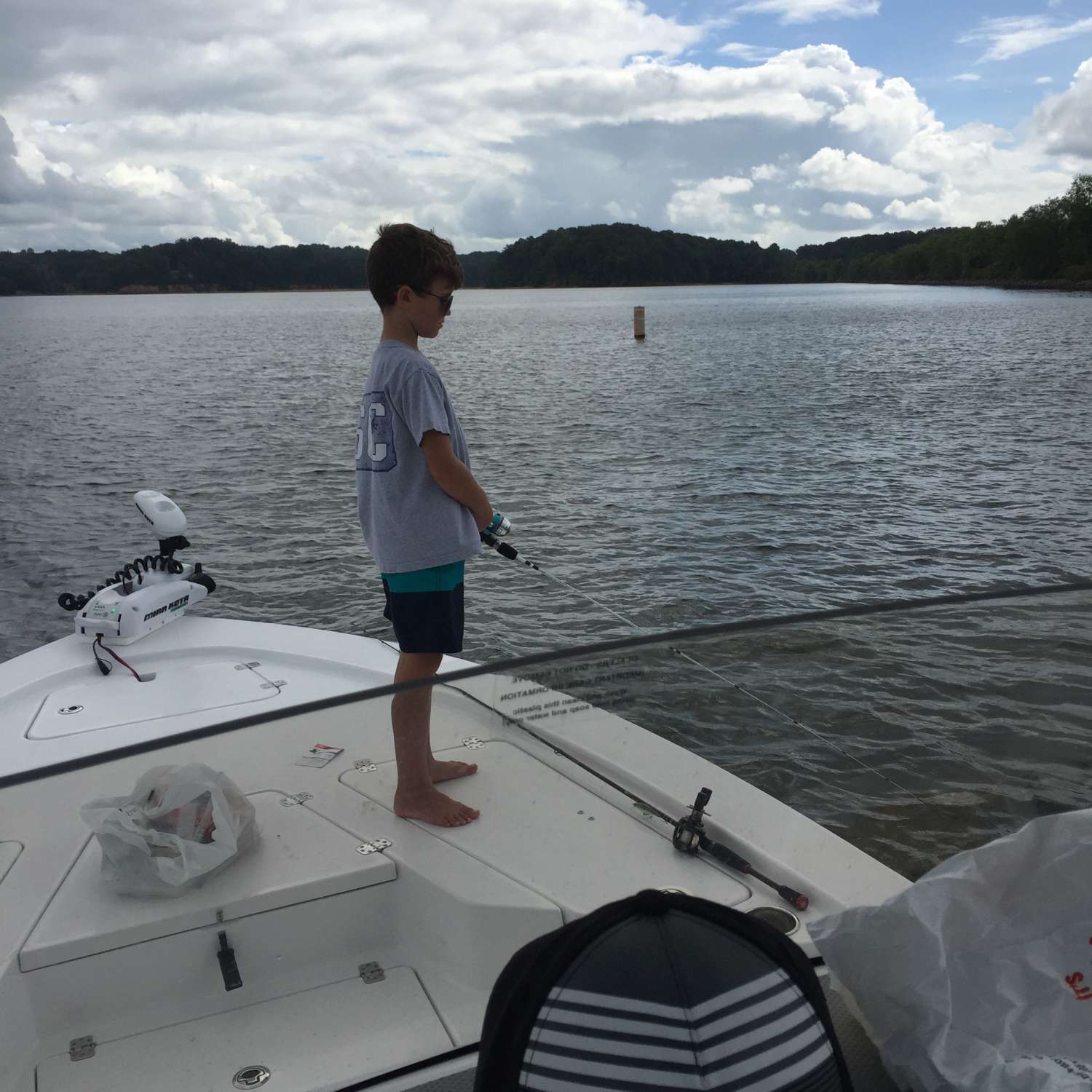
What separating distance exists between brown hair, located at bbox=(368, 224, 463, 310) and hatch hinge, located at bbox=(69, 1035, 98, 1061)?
1824mm

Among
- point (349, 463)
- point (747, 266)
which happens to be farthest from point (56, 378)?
point (747, 266)

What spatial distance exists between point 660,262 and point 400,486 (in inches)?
6820

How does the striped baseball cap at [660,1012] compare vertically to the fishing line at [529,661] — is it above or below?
below

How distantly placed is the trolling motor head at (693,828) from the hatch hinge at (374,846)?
1.95ft

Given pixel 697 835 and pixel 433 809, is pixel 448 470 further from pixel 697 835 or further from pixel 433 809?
pixel 697 835

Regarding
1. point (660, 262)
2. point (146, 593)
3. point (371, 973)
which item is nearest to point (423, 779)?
point (371, 973)

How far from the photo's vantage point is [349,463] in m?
17.5

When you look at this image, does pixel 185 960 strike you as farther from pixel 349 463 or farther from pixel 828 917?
pixel 349 463

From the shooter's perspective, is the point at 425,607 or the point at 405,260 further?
the point at 425,607

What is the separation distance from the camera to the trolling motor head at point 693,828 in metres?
2.13

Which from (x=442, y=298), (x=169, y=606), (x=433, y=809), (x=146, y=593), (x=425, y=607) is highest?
(x=442, y=298)

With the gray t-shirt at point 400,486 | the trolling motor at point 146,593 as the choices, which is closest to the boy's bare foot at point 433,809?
the gray t-shirt at point 400,486

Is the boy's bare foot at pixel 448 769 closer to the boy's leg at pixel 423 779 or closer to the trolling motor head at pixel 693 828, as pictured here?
the boy's leg at pixel 423 779

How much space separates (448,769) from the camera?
7.07ft
